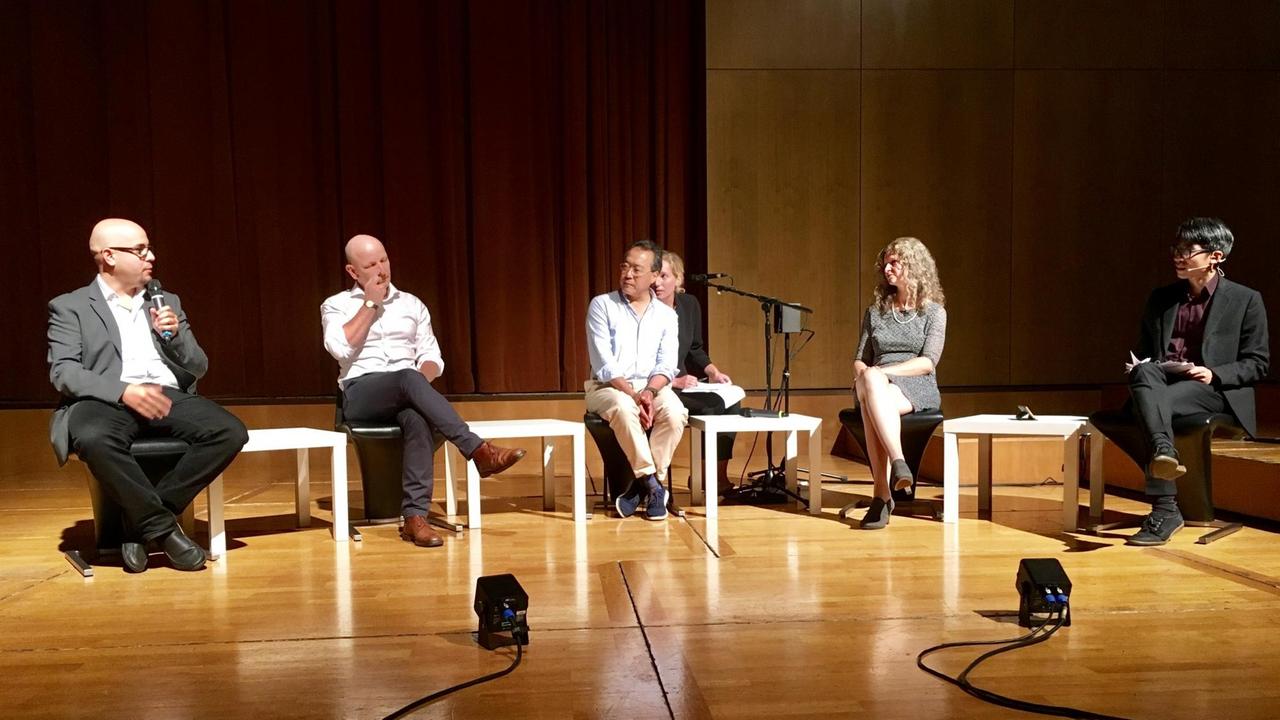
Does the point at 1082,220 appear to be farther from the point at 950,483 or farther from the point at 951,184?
the point at 950,483

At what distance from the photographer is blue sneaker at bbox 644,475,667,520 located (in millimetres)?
4637

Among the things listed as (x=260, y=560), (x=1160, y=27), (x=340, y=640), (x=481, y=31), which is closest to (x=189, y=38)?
(x=481, y=31)

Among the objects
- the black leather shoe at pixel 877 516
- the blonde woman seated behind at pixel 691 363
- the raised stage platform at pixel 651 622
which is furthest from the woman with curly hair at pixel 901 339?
the blonde woman seated behind at pixel 691 363

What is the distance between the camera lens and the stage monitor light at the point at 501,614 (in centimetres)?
269

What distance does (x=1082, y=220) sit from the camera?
22.7ft

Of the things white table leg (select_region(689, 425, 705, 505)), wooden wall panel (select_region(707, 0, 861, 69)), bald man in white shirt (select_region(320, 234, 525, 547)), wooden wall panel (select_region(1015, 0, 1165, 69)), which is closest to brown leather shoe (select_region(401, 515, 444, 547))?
bald man in white shirt (select_region(320, 234, 525, 547))

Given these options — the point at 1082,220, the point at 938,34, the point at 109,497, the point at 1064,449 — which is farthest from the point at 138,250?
the point at 1082,220

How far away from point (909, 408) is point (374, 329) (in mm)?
2276

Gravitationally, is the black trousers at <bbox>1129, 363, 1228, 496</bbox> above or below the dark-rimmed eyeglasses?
below

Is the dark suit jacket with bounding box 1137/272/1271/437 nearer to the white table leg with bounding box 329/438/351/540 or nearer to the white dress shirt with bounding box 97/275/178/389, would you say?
the white table leg with bounding box 329/438/351/540

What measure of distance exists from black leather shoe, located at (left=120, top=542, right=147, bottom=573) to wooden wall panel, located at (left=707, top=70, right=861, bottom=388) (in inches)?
151

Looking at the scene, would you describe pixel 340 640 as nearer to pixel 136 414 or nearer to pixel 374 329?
pixel 136 414

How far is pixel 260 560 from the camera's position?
3902 millimetres

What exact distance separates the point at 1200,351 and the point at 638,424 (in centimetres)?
226
